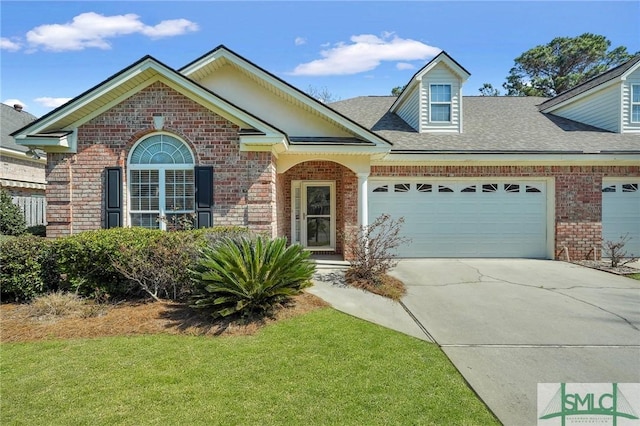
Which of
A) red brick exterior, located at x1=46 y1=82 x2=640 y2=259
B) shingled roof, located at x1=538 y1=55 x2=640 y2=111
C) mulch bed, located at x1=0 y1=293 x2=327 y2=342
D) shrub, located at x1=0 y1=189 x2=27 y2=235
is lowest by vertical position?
mulch bed, located at x1=0 y1=293 x2=327 y2=342

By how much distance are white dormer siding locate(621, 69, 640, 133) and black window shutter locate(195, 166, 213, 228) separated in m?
14.1

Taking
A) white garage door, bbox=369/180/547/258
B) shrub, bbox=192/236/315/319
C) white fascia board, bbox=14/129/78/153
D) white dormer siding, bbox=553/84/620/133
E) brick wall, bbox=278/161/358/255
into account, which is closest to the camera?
shrub, bbox=192/236/315/319

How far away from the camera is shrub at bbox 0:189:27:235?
1302 cm

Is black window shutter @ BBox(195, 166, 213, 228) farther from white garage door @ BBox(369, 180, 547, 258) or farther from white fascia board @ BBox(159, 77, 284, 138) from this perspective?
white garage door @ BBox(369, 180, 547, 258)

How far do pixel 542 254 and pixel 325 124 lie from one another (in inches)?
321

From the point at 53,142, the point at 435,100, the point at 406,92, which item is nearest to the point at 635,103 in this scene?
the point at 435,100

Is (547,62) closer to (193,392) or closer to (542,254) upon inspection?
(542,254)

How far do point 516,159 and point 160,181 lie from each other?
1025cm

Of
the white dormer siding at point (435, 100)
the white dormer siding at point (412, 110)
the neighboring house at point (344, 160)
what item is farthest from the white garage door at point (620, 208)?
the white dormer siding at point (412, 110)

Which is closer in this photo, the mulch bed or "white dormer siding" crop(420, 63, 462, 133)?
the mulch bed

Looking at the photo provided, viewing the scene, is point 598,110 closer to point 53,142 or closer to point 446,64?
point 446,64

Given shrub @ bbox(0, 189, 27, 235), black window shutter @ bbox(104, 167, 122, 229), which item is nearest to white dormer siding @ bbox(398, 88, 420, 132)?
black window shutter @ bbox(104, 167, 122, 229)

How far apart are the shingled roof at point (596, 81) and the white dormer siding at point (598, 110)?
0.96 ft

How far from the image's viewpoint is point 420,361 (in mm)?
4125
